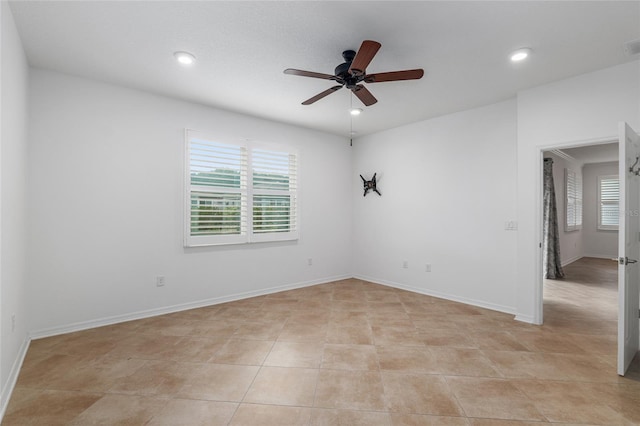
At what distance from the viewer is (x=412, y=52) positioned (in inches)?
107

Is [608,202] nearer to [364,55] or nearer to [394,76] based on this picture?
[394,76]

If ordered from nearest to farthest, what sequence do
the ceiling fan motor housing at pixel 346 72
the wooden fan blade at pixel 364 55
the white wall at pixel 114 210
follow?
the wooden fan blade at pixel 364 55, the ceiling fan motor housing at pixel 346 72, the white wall at pixel 114 210

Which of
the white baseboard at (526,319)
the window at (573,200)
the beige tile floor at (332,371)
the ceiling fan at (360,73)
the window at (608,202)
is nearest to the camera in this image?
the beige tile floor at (332,371)

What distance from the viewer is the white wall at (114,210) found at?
3088 millimetres

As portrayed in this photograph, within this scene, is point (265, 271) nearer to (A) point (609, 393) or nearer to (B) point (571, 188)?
(A) point (609, 393)

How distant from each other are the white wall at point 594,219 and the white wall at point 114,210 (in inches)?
355

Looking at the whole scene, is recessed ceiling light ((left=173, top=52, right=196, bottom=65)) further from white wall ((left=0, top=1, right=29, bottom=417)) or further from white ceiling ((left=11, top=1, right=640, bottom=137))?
white wall ((left=0, top=1, right=29, bottom=417))

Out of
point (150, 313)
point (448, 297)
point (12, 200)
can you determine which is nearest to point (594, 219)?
point (448, 297)

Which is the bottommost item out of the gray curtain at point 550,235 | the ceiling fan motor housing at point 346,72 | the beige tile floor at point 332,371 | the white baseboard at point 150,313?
the beige tile floor at point 332,371

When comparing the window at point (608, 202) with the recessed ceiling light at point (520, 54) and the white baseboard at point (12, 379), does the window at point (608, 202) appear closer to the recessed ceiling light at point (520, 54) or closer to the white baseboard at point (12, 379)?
the recessed ceiling light at point (520, 54)

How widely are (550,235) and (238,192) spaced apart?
606cm

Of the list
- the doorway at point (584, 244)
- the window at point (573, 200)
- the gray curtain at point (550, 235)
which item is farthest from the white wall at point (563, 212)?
the gray curtain at point (550, 235)

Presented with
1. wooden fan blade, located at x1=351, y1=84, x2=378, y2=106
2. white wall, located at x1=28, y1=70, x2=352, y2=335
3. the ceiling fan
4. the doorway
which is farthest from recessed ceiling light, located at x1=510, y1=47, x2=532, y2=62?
white wall, located at x1=28, y1=70, x2=352, y2=335

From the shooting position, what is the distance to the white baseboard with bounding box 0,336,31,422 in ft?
6.38
